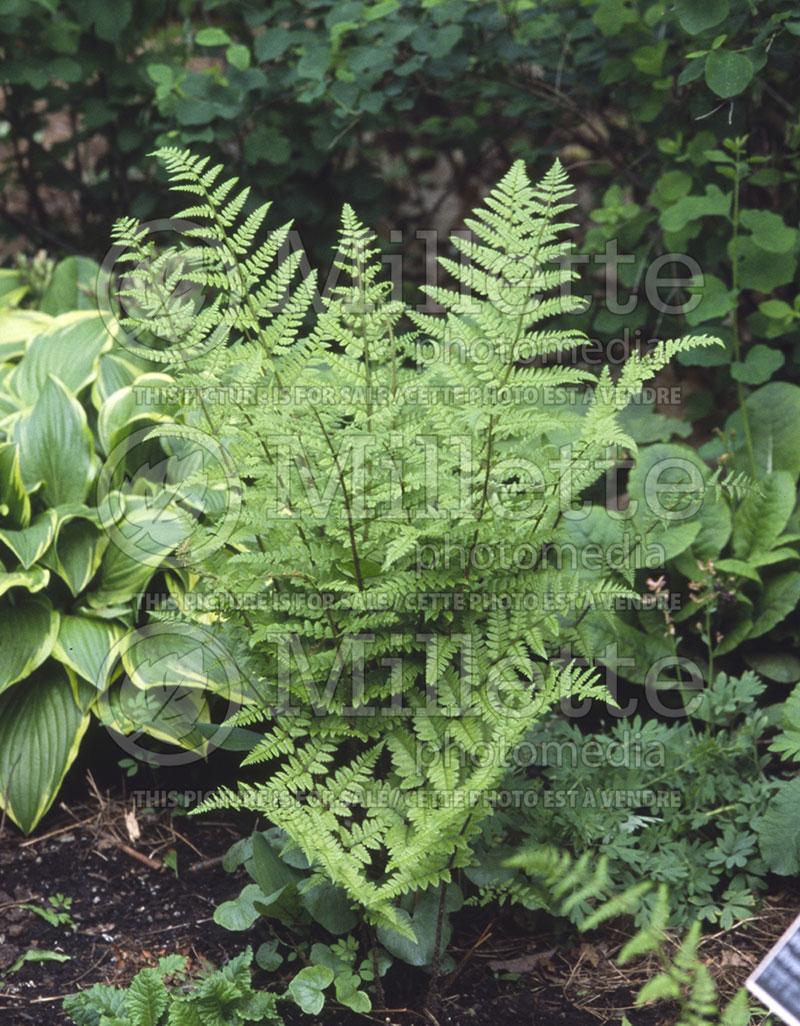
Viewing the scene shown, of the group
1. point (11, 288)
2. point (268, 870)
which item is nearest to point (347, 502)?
point (268, 870)

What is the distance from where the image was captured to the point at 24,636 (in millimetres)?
2330

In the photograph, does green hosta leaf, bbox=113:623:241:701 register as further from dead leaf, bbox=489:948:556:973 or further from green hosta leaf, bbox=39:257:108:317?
green hosta leaf, bbox=39:257:108:317

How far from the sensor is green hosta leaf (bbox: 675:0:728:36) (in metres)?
2.45

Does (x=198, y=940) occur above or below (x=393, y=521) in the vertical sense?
below

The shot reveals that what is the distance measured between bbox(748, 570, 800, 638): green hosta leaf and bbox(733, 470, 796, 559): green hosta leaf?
3.5 inches

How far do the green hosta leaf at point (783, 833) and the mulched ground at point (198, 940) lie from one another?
5.0 inches

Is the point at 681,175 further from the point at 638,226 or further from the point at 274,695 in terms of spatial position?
the point at 274,695

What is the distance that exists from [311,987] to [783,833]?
94 cm

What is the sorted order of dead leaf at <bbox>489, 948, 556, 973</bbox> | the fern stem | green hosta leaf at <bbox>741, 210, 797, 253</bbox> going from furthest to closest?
green hosta leaf at <bbox>741, 210, 797, 253</bbox>
dead leaf at <bbox>489, 948, 556, 973</bbox>
the fern stem

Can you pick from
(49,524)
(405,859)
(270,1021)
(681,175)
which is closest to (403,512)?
(405,859)

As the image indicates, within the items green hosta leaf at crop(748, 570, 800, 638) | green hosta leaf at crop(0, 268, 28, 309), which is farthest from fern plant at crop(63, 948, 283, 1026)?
green hosta leaf at crop(0, 268, 28, 309)

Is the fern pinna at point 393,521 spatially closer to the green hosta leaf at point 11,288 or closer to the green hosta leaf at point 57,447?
the green hosta leaf at point 57,447

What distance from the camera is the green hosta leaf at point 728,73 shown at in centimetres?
247

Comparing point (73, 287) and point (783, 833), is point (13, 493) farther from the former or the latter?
point (783, 833)
